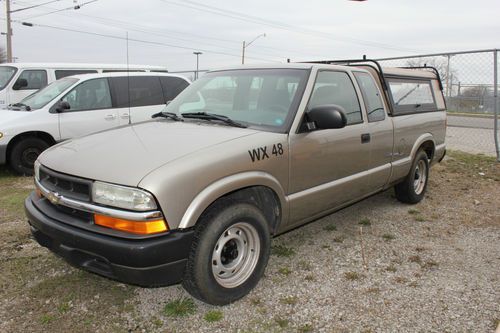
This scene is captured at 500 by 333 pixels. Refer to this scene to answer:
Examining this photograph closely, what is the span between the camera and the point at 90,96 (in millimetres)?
7773

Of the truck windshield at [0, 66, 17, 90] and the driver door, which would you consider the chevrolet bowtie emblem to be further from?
the truck windshield at [0, 66, 17, 90]

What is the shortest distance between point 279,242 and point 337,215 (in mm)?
1229

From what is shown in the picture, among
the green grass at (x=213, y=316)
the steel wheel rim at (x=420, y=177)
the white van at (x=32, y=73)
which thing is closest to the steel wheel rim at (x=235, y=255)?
the green grass at (x=213, y=316)

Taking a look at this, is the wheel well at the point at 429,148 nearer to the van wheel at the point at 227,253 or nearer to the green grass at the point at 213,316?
the van wheel at the point at 227,253

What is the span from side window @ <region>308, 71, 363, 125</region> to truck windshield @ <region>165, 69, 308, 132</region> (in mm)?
198

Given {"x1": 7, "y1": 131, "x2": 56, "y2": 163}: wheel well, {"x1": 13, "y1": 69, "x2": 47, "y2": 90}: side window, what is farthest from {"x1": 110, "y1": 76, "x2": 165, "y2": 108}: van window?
{"x1": 13, "y1": 69, "x2": 47, "y2": 90}: side window

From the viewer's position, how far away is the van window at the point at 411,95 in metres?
5.16

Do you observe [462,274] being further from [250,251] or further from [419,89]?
[419,89]

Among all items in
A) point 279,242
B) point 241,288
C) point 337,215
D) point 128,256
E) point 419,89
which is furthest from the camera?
point 419,89

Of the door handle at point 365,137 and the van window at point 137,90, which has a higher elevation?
the van window at point 137,90

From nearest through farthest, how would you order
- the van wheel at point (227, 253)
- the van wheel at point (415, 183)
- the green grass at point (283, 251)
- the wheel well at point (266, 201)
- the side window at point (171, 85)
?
the van wheel at point (227, 253), the wheel well at point (266, 201), the green grass at point (283, 251), the van wheel at point (415, 183), the side window at point (171, 85)

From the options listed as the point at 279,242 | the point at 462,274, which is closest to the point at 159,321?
the point at 279,242

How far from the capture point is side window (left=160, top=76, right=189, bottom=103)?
345 inches

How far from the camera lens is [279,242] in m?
4.40
